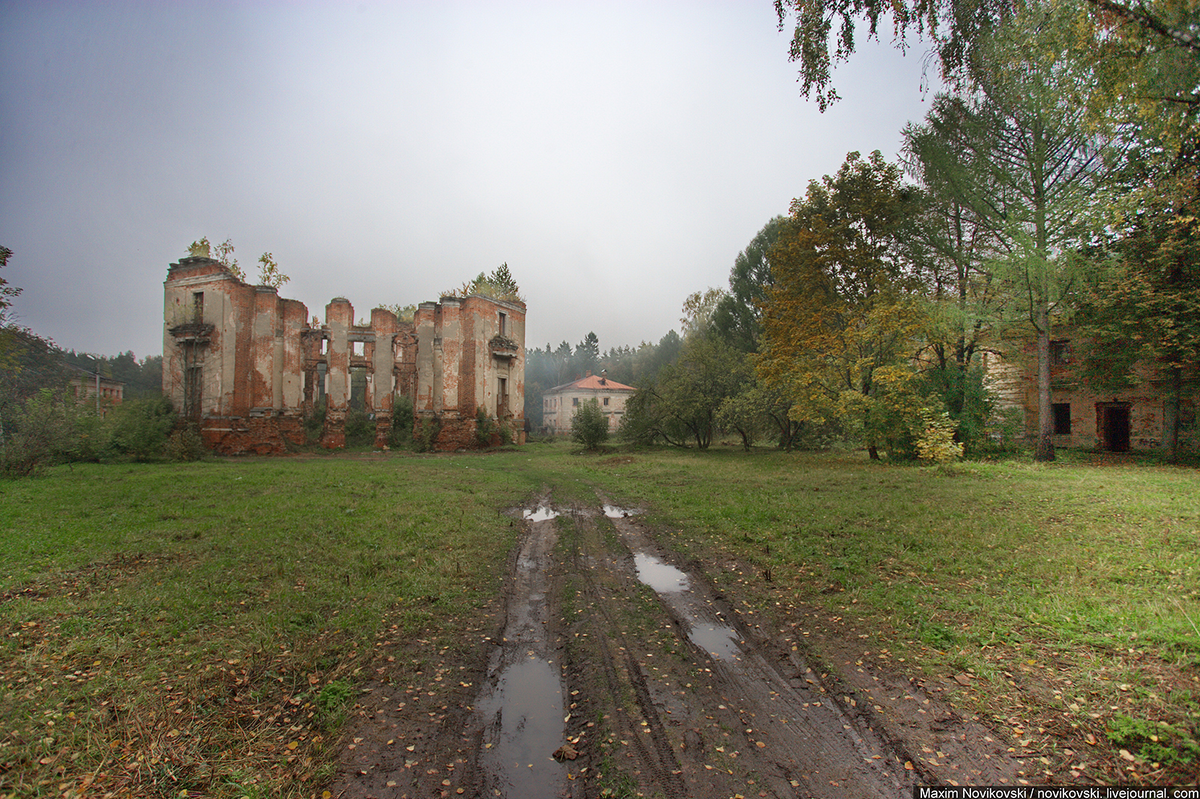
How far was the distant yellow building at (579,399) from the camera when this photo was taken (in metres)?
57.0

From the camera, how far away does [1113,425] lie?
930 inches

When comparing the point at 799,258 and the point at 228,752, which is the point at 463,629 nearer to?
the point at 228,752

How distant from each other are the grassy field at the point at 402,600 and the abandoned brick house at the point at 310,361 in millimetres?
15811

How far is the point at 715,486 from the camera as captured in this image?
539 inches

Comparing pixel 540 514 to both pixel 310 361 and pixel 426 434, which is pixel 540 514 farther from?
pixel 310 361

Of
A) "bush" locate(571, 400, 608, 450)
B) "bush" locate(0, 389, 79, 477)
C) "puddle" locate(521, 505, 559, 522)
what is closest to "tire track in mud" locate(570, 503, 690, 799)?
"puddle" locate(521, 505, 559, 522)

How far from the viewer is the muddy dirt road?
2980 millimetres

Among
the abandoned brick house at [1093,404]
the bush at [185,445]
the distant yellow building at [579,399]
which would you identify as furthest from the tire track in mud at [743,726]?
the distant yellow building at [579,399]

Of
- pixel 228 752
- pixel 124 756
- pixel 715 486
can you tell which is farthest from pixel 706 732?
pixel 715 486

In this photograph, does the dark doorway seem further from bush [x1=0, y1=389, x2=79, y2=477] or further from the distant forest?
the distant forest

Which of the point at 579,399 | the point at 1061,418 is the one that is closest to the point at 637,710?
the point at 1061,418

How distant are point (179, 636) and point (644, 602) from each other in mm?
4813

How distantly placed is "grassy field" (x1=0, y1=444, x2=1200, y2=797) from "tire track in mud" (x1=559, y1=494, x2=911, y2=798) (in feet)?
3.16

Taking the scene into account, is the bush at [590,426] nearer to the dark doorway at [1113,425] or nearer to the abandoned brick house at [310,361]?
the abandoned brick house at [310,361]
